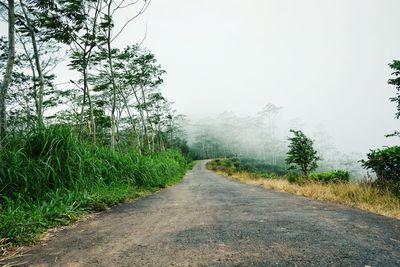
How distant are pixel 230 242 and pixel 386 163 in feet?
19.4

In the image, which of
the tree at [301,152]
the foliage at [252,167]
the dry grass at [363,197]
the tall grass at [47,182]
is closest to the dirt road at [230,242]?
the tall grass at [47,182]

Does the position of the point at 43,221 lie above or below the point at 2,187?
below

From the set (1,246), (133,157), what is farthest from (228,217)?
(133,157)

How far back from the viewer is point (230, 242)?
2807 mm

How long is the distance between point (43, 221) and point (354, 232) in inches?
153

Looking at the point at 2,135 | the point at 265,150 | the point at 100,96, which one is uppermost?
the point at 100,96

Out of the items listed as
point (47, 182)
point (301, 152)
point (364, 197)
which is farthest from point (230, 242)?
point (301, 152)

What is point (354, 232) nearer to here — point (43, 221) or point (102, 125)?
point (43, 221)

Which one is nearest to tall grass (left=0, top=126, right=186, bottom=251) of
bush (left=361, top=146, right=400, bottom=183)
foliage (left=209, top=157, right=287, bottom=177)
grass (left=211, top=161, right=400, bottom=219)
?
grass (left=211, top=161, right=400, bottom=219)

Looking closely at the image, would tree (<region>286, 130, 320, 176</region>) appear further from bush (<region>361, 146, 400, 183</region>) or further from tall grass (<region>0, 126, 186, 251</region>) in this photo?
tall grass (<region>0, 126, 186, 251</region>)

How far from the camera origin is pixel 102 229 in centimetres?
373

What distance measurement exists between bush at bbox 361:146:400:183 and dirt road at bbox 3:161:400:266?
3132mm

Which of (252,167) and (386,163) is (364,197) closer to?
(386,163)

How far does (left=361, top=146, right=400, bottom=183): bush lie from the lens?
661 cm
